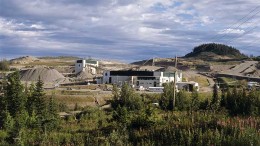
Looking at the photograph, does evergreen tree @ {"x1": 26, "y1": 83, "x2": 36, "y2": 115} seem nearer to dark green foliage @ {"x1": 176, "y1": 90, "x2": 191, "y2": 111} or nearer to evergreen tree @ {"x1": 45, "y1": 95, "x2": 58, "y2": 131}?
evergreen tree @ {"x1": 45, "y1": 95, "x2": 58, "y2": 131}

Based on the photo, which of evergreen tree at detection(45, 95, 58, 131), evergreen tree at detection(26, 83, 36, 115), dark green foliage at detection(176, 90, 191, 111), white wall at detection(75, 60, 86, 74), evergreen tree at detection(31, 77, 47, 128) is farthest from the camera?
white wall at detection(75, 60, 86, 74)

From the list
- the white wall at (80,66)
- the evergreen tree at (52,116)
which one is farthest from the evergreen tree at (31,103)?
the white wall at (80,66)

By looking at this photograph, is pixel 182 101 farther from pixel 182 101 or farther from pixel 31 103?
pixel 31 103

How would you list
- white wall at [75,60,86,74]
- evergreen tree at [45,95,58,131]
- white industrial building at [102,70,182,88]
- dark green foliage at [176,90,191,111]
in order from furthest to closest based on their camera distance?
1. white wall at [75,60,86,74]
2. white industrial building at [102,70,182,88]
3. dark green foliage at [176,90,191,111]
4. evergreen tree at [45,95,58,131]

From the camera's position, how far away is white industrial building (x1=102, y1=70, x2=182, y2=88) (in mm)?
92312

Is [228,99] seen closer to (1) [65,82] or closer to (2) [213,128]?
(2) [213,128]

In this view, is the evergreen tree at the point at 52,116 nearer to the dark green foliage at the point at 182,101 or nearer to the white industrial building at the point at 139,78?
the dark green foliage at the point at 182,101

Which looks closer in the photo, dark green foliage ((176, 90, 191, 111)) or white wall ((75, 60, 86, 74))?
dark green foliage ((176, 90, 191, 111))

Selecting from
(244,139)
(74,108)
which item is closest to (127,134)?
(244,139)

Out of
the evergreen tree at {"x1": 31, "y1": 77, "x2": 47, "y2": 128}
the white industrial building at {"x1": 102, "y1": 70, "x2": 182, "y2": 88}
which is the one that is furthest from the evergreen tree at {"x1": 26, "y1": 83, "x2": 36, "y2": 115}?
the white industrial building at {"x1": 102, "y1": 70, "x2": 182, "y2": 88}

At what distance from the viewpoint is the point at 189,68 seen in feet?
471

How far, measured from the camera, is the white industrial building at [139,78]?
92312 millimetres

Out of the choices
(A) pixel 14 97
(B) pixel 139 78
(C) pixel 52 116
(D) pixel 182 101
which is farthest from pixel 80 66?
(C) pixel 52 116

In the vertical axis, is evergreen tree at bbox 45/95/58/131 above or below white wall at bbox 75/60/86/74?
below
